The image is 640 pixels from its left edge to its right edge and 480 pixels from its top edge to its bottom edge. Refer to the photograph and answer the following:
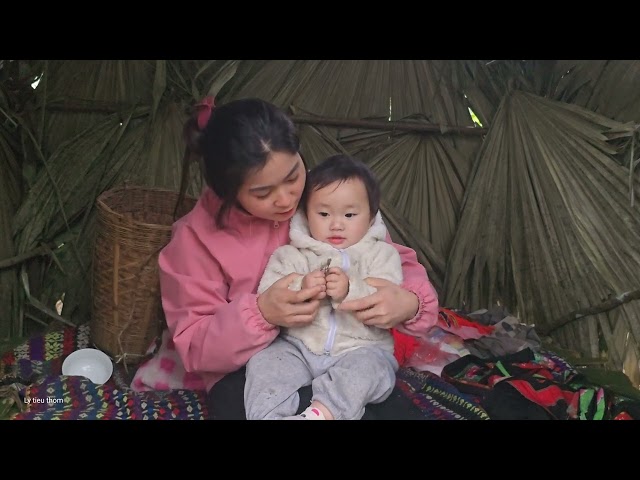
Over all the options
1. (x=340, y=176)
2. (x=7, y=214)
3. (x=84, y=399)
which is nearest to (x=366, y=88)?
(x=340, y=176)

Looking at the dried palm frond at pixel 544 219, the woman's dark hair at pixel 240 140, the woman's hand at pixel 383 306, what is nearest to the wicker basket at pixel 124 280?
the woman's dark hair at pixel 240 140

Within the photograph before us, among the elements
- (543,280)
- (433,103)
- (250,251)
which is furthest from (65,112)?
(543,280)

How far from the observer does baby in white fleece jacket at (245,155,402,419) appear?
1718 millimetres

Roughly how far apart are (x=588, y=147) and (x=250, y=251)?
3.98 ft

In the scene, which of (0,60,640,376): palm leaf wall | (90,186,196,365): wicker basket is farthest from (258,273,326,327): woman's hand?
(0,60,640,376): palm leaf wall

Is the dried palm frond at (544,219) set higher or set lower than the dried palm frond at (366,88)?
lower

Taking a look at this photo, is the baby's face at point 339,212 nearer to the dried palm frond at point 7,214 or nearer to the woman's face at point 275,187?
the woman's face at point 275,187

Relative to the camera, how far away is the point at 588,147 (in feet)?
8.11

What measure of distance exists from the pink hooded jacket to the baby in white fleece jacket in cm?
7

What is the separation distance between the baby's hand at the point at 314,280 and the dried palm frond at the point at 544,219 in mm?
1042

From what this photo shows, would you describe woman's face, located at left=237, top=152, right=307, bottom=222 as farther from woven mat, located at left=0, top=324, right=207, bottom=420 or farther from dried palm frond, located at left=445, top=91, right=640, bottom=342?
dried palm frond, located at left=445, top=91, right=640, bottom=342

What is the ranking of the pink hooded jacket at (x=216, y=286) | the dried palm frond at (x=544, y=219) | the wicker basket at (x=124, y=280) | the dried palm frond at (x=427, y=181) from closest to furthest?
the pink hooded jacket at (x=216, y=286) → the wicker basket at (x=124, y=280) → the dried palm frond at (x=544, y=219) → the dried palm frond at (x=427, y=181)

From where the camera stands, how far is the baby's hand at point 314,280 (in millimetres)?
1745

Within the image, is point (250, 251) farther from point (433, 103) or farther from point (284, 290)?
point (433, 103)
